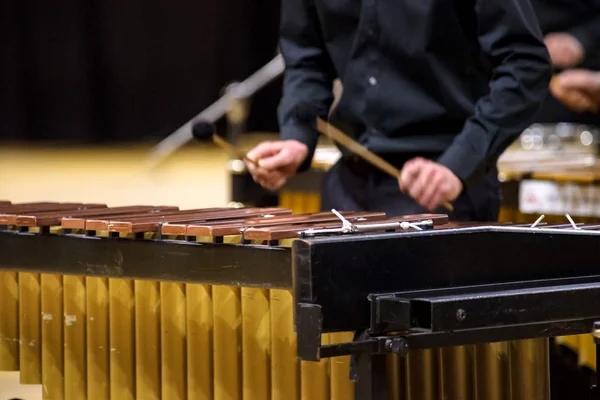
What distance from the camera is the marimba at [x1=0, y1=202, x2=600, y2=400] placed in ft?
6.59

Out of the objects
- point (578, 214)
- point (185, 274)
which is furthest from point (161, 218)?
point (578, 214)

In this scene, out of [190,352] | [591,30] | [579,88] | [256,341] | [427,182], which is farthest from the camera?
[591,30]

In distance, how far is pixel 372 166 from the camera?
294 cm

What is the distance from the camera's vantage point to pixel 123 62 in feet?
40.0

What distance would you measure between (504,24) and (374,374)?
3.48 ft

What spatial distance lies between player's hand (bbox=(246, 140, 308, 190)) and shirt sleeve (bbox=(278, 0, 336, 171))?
5cm

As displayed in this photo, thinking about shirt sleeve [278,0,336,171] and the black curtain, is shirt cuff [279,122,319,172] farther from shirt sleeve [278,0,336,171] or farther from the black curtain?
the black curtain

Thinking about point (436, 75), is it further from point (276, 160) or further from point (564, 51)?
point (564, 51)

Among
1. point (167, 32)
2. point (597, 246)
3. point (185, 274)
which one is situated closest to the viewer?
point (597, 246)

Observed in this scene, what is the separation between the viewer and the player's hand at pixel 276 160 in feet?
9.85

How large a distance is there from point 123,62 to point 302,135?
9379mm

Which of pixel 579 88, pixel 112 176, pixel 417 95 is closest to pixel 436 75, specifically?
pixel 417 95

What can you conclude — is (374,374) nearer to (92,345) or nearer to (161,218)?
(161,218)

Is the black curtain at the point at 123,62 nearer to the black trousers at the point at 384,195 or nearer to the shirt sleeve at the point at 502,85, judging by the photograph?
the black trousers at the point at 384,195
